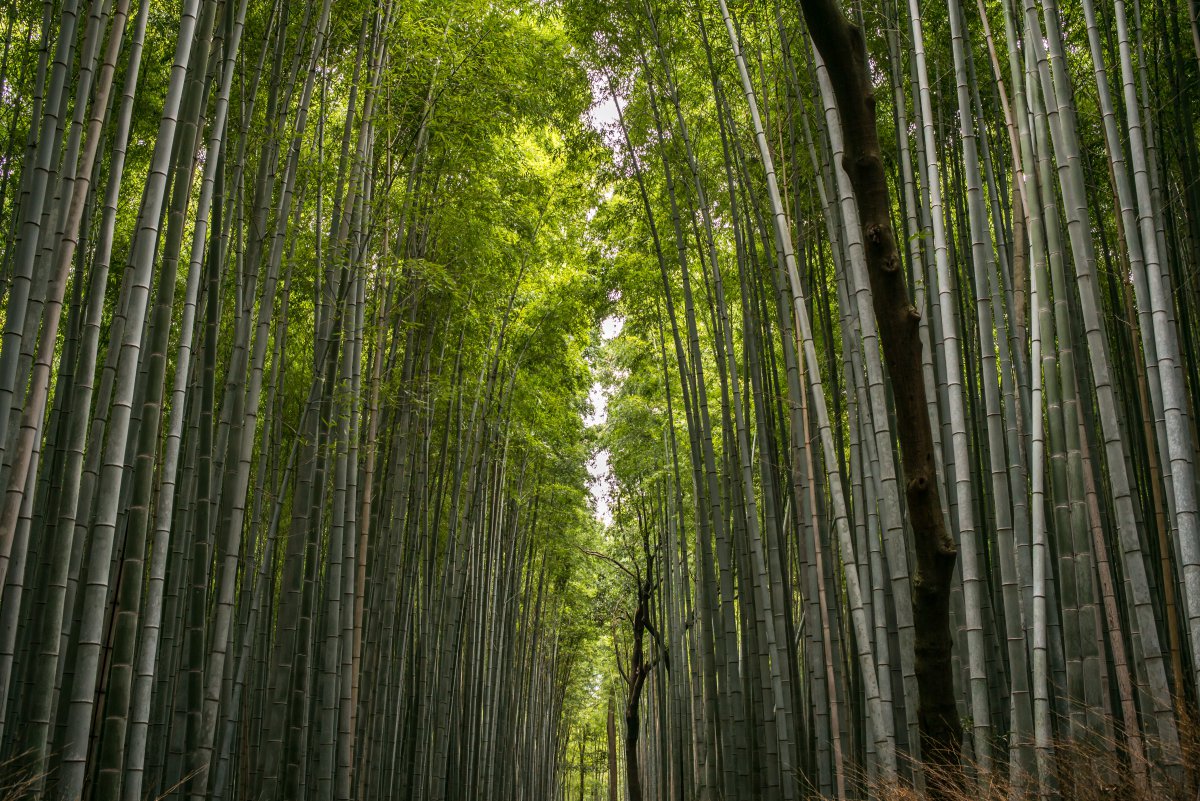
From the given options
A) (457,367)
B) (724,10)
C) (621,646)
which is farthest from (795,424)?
(621,646)

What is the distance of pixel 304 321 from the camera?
648 centimetres

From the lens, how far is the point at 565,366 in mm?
8086

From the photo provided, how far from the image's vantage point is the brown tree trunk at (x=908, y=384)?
243 cm

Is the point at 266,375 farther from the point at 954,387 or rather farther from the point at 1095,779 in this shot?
the point at 1095,779

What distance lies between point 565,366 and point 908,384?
18.9 feet

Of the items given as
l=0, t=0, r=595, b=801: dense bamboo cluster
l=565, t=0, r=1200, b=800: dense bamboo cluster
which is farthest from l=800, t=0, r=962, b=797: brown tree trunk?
l=0, t=0, r=595, b=801: dense bamboo cluster

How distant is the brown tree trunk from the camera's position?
7.96 ft

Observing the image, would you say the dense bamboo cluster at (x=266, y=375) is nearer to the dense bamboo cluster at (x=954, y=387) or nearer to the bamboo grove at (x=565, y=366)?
the bamboo grove at (x=565, y=366)

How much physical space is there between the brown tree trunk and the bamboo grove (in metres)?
0.01

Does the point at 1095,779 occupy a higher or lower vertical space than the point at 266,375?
lower

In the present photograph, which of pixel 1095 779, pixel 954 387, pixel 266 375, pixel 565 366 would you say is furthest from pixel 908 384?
pixel 565 366

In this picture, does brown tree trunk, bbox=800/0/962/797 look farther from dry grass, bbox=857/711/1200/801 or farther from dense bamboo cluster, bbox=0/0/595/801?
dense bamboo cluster, bbox=0/0/595/801

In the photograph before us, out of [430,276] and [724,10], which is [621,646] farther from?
[724,10]

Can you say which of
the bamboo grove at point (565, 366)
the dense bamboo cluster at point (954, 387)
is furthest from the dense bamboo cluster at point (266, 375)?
the dense bamboo cluster at point (954, 387)
